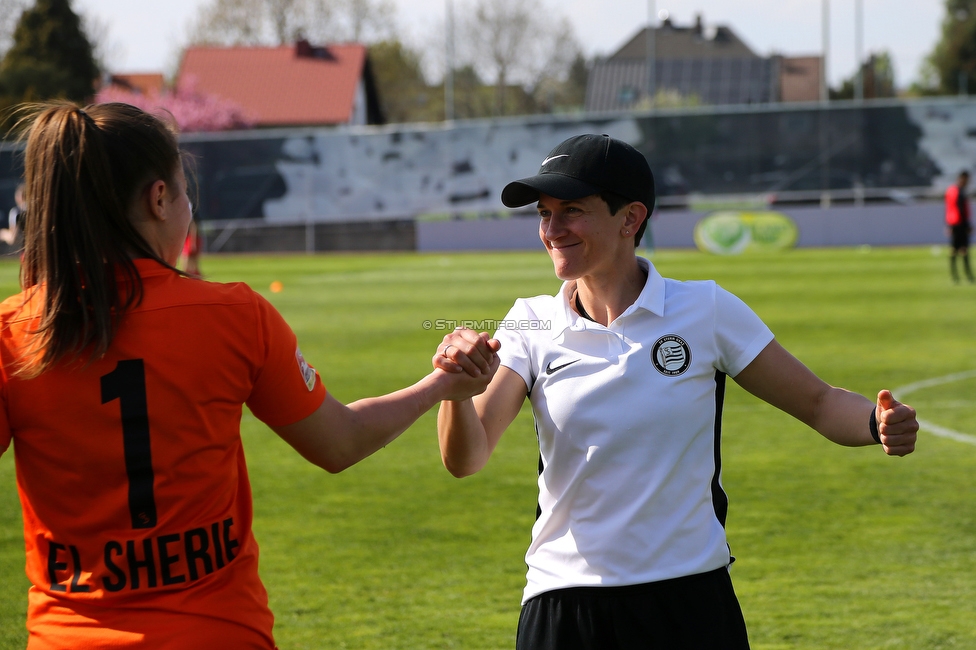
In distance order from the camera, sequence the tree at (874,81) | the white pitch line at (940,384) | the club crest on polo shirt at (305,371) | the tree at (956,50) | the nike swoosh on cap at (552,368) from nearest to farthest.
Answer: the club crest on polo shirt at (305,371) → the nike swoosh on cap at (552,368) → the white pitch line at (940,384) → the tree at (874,81) → the tree at (956,50)

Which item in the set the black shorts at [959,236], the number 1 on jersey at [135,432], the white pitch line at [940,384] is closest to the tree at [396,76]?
the black shorts at [959,236]

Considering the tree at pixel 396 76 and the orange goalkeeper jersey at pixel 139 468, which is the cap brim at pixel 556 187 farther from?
the tree at pixel 396 76

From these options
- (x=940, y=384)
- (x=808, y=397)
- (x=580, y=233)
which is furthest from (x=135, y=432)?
(x=940, y=384)

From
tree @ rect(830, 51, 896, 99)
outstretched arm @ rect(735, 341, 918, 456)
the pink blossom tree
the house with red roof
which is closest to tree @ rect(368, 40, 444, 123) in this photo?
the house with red roof

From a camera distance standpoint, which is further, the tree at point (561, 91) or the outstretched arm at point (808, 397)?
the tree at point (561, 91)

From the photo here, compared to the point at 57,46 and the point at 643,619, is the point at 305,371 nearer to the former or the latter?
the point at 643,619

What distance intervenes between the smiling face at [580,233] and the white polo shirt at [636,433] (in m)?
0.13

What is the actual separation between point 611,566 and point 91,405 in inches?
50.9

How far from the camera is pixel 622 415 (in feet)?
9.01

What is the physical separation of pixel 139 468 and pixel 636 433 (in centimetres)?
122

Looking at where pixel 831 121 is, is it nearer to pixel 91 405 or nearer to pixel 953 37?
pixel 91 405

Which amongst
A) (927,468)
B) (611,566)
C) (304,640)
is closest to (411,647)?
(304,640)

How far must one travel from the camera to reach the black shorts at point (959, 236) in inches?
824

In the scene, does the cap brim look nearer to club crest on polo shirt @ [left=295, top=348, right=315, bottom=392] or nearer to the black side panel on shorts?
the black side panel on shorts
